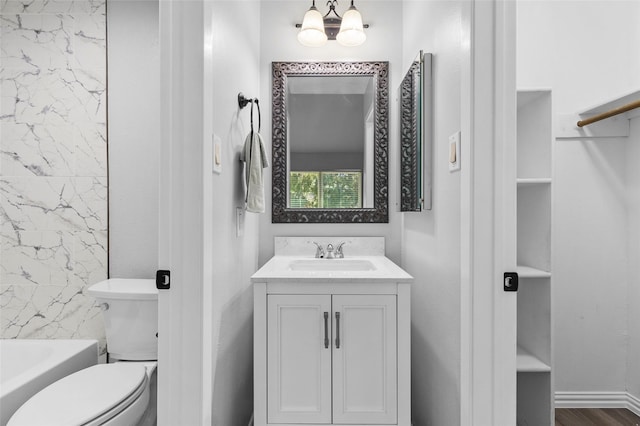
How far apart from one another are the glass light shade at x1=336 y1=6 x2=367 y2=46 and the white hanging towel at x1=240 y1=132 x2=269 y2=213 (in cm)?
90

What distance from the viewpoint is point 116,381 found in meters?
1.46

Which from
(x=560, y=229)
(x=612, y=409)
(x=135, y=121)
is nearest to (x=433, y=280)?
(x=560, y=229)

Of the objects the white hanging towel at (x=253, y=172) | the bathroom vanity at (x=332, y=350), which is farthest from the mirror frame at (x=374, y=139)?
the bathroom vanity at (x=332, y=350)

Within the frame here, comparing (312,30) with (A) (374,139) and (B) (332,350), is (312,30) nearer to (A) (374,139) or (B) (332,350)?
(A) (374,139)

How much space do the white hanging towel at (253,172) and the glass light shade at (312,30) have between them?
800 mm

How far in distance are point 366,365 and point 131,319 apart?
115cm

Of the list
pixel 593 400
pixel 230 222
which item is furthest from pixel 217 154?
pixel 593 400

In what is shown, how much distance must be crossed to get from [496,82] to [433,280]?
846 mm

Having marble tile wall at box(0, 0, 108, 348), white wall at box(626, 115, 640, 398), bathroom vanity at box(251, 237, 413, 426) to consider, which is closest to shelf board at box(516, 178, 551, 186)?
bathroom vanity at box(251, 237, 413, 426)

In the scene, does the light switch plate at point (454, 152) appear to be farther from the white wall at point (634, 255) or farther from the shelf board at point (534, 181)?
the white wall at point (634, 255)

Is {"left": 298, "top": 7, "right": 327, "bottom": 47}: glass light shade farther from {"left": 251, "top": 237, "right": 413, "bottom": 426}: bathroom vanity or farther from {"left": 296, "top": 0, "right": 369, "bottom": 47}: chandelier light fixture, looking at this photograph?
{"left": 251, "top": 237, "right": 413, "bottom": 426}: bathroom vanity

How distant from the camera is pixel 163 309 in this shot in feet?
3.69

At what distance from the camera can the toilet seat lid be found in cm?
118

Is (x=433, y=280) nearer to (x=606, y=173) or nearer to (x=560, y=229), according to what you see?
(x=560, y=229)
